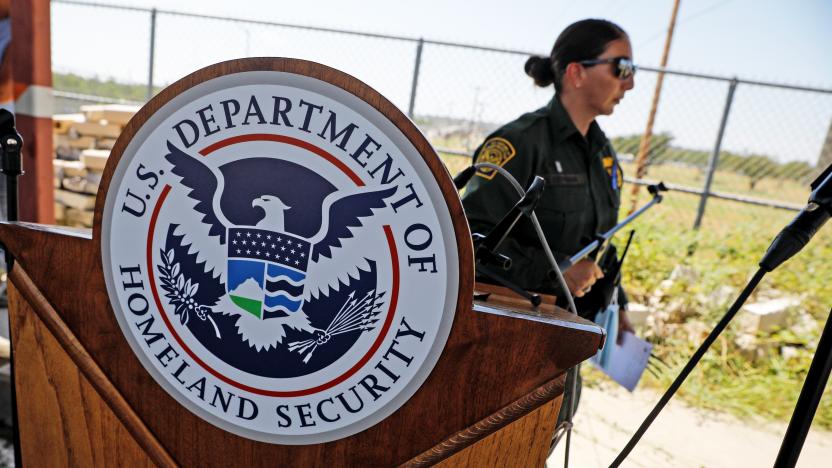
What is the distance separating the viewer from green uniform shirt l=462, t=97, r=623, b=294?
1496mm

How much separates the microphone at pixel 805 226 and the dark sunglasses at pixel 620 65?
3.16 feet

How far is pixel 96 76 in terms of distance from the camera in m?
6.11

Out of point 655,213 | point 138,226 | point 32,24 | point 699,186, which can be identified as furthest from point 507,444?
point 655,213

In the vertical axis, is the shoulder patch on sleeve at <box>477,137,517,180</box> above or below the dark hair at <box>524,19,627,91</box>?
below

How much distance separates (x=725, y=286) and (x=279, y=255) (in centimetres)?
439

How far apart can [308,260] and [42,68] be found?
81.6 inches

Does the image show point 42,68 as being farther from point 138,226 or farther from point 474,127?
point 474,127

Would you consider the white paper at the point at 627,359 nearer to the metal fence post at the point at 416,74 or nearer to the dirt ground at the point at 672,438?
the dirt ground at the point at 672,438

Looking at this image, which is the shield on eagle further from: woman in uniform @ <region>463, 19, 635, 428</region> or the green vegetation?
the green vegetation

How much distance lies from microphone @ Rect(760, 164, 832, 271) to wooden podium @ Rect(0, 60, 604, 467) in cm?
35

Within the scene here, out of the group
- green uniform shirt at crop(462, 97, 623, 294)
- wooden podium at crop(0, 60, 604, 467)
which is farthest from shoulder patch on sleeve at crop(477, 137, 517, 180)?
wooden podium at crop(0, 60, 604, 467)

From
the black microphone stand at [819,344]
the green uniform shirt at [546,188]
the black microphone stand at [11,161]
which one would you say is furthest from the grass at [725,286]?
the black microphone stand at [11,161]

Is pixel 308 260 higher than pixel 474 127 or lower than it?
lower

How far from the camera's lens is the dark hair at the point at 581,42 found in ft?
5.59
